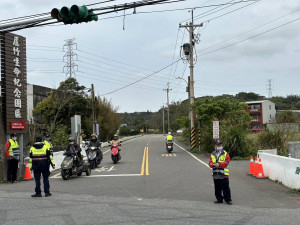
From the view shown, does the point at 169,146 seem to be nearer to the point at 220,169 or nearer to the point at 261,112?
the point at 220,169

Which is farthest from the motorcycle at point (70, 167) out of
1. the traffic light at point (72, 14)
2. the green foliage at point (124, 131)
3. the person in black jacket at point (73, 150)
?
the green foliage at point (124, 131)

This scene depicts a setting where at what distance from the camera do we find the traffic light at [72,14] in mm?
8906

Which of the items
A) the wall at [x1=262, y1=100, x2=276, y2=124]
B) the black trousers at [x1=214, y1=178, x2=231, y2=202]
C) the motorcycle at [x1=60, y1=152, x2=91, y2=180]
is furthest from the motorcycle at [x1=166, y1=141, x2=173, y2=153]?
the wall at [x1=262, y1=100, x2=276, y2=124]

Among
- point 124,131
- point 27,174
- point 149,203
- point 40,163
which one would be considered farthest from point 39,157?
point 124,131

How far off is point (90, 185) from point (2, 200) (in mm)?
3253

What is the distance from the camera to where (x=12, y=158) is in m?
13.8

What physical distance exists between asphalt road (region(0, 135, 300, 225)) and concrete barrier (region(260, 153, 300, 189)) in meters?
0.32

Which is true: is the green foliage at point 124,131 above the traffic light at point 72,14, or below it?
below

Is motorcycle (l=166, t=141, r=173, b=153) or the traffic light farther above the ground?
the traffic light

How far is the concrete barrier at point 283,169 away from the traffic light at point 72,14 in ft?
25.0

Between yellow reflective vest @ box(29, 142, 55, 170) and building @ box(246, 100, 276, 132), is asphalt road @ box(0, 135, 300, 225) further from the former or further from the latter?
building @ box(246, 100, 276, 132)

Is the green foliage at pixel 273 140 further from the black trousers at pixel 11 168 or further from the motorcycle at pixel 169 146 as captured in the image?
the black trousers at pixel 11 168

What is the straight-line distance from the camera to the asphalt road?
23.2 ft

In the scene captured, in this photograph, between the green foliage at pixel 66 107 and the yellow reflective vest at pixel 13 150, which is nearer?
the yellow reflective vest at pixel 13 150
